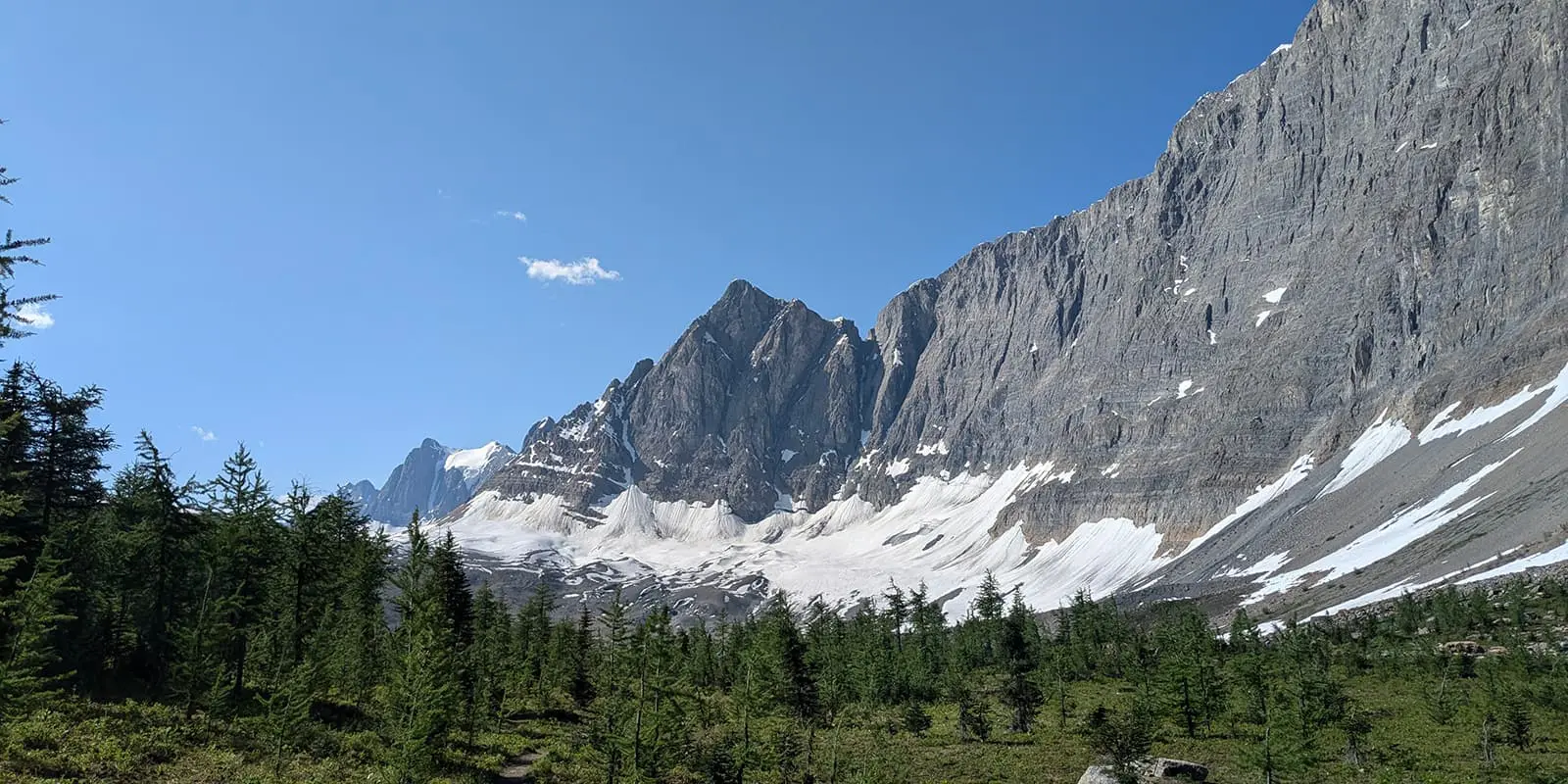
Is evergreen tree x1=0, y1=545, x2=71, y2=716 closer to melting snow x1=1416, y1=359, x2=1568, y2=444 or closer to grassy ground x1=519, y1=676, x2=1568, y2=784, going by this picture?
grassy ground x1=519, y1=676, x2=1568, y2=784

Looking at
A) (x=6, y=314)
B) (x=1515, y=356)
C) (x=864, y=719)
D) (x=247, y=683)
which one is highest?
(x=1515, y=356)

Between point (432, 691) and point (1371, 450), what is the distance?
220968 mm

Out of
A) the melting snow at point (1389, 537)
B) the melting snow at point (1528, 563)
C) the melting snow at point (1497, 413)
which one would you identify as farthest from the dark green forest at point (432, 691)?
the melting snow at point (1497, 413)

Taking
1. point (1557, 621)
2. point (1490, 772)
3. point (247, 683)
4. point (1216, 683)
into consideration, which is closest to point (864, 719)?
point (1216, 683)

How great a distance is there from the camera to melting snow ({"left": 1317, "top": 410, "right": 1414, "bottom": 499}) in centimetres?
18438

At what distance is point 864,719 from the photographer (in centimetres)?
5347

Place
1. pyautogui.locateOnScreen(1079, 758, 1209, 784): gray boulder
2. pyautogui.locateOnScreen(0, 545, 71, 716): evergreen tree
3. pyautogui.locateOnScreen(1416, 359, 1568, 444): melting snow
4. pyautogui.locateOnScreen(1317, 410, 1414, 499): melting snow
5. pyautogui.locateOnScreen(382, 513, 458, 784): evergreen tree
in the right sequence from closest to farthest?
1. pyautogui.locateOnScreen(0, 545, 71, 716): evergreen tree
2. pyautogui.locateOnScreen(382, 513, 458, 784): evergreen tree
3. pyautogui.locateOnScreen(1079, 758, 1209, 784): gray boulder
4. pyautogui.locateOnScreen(1416, 359, 1568, 444): melting snow
5. pyautogui.locateOnScreen(1317, 410, 1414, 499): melting snow

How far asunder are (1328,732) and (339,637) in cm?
5402

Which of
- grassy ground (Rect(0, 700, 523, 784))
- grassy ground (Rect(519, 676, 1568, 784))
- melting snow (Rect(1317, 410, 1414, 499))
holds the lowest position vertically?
grassy ground (Rect(519, 676, 1568, 784))

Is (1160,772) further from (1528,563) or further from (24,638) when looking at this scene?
(1528,563)

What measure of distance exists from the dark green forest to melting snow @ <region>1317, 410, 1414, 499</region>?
142027 mm

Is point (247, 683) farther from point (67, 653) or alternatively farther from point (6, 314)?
point (6, 314)

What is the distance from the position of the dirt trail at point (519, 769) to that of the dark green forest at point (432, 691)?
0.24 meters

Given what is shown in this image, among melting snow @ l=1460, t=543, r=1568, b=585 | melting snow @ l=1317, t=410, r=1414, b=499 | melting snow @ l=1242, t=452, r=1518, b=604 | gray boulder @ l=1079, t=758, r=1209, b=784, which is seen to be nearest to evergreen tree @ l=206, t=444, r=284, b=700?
gray boulder @ l=1079, t=758, r=1209, b=784
